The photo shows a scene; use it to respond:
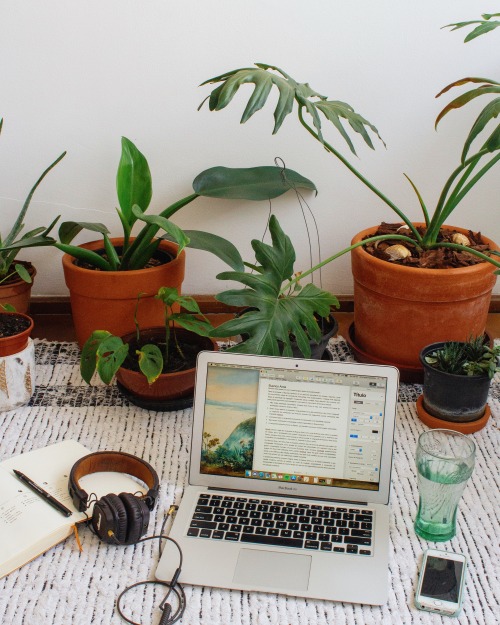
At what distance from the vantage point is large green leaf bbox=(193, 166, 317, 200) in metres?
1.82

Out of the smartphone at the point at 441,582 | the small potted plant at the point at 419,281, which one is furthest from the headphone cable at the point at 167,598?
the small potted plant at the point at 419,281

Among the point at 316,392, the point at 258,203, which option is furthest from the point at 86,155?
the point at 316,392

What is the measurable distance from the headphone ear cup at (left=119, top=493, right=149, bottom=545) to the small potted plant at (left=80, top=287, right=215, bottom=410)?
1.04 feet

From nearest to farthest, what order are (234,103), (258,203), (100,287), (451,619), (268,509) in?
(451,619) < (268,509) < (100,287) < (234,103) < (258,203)

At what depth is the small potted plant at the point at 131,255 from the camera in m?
1.71

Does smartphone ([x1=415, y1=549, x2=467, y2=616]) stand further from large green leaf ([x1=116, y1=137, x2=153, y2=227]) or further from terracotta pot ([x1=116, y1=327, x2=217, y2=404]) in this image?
large green leaf ([x1=116, y1=137, x2=153, y2=227])

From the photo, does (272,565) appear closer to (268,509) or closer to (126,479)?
(268,509)

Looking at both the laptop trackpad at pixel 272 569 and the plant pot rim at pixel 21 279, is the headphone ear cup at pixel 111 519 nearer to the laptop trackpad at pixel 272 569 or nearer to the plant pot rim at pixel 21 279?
the laptop trackpad at pixel 272 569

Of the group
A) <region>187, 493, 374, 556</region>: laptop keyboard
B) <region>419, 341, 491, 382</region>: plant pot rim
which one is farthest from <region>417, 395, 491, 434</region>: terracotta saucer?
<region>187, 493, 374, 556</region>: laptop keyboard

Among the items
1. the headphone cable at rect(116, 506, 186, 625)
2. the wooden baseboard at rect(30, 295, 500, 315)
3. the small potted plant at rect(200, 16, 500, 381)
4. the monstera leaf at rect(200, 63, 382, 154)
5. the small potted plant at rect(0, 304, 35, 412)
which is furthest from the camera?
the wooden baseboard at rect(30, 295, 500, 315)

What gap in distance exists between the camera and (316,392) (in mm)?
1279

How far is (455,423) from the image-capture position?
1548 mm

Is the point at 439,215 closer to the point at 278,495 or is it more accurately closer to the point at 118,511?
the point at 278,495

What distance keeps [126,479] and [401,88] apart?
119cm
